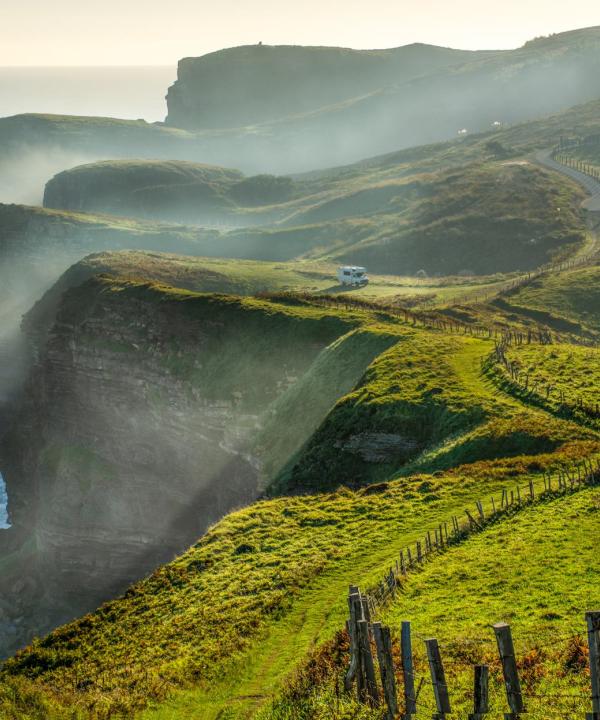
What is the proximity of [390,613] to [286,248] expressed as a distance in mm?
172428

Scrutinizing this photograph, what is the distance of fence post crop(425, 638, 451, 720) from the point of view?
16.6 m

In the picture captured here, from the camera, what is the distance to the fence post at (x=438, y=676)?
16609mm

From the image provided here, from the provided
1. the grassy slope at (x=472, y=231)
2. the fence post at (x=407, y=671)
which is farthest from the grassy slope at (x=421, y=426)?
the grassy slope at (x=472, y=231)

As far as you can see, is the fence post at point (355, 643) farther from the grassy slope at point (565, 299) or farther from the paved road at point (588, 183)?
the paved road at point (588, 183)

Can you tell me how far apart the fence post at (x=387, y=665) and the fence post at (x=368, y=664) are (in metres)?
1.25

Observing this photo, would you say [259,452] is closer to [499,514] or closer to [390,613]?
[499,514]

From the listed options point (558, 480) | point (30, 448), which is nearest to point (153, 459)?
point (30, 448)

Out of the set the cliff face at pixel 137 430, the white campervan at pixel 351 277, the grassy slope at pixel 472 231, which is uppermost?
the grassy slope at pixel 472 231

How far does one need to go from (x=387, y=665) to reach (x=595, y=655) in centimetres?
477

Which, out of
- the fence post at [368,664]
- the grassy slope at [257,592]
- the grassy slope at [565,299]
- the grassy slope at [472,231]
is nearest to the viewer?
the fence post at [368,664]

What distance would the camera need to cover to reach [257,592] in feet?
120

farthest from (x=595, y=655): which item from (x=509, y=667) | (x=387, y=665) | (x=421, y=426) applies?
(x=421, y=426)

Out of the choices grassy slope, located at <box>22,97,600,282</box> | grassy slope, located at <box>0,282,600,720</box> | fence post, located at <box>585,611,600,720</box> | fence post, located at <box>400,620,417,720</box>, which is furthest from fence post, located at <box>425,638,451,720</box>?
grassy slope, located at <box>22,97,600,282</box>

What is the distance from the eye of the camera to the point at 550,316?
101812 millimetres
